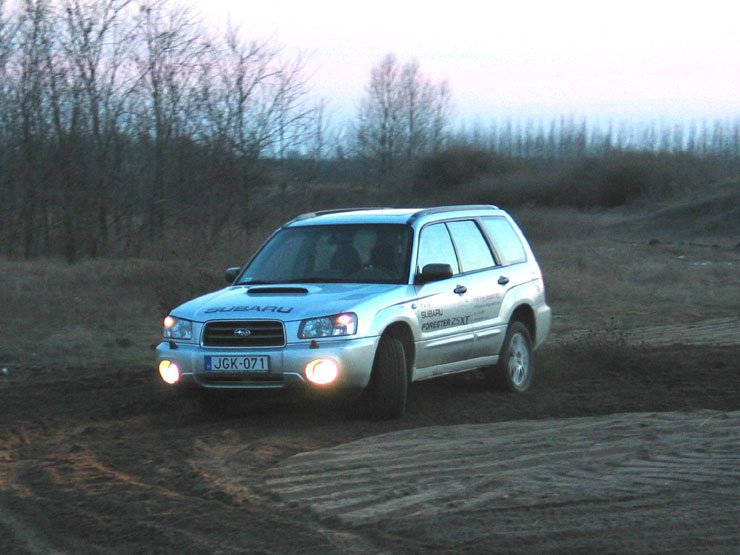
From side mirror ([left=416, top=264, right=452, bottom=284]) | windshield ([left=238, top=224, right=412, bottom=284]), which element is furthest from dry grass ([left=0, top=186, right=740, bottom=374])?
side mirror ([left=416, top=264, right=452, bottom=284])

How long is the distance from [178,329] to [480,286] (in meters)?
2.69

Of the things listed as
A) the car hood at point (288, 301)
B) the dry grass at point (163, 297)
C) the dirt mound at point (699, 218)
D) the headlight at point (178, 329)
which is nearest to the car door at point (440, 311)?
the car hood at point (288, 301)

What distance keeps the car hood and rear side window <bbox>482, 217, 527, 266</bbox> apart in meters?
1.80

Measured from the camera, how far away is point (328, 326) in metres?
7.96

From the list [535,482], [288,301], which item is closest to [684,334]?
[288,301]

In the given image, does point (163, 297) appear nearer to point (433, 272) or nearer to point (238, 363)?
point (433, 272)

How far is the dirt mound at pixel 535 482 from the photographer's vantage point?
5.27m

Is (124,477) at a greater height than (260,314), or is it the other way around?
(260,314)

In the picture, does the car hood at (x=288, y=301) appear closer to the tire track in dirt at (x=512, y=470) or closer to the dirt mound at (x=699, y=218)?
the tire track in dirt at (x=512, y=470)

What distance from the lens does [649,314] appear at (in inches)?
682

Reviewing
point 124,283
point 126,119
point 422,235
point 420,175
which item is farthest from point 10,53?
point 420,175

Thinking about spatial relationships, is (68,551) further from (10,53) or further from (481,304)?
(10,53)

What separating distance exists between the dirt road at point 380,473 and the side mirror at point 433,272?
41.8 inches

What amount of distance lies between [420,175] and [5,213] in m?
42.6
